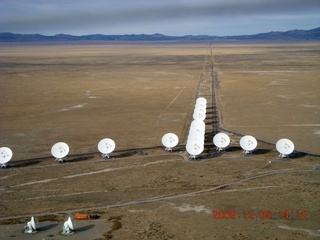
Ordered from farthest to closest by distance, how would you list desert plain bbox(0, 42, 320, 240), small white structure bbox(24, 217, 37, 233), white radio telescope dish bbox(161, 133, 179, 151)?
1. white radio telescope dish bbox(161, 133, 179, 151)
2. desert plain bbox(0, 42, 320, 240)
3. small white structure bbox(24, 217, 37, 233)

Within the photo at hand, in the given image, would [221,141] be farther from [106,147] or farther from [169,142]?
[106,147]

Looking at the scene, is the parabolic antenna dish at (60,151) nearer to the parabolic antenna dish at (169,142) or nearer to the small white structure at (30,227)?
the parabolic antenna dish at (169,142)

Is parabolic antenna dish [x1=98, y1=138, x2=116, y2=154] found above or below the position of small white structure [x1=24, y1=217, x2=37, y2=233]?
above

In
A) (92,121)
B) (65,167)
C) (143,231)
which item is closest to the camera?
(143,231)

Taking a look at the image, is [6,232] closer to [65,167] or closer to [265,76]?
[65,167]

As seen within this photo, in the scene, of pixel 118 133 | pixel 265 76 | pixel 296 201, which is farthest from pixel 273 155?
pixel 265 76

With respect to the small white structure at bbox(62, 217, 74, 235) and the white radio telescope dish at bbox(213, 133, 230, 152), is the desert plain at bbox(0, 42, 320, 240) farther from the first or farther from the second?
the white radio telescope dish at bbox(213, 133, 230, 152)

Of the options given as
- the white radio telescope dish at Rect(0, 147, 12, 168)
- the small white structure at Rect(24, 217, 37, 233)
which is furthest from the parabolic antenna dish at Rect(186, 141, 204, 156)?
the small white structure at Rect(24, 217, 37, 233)

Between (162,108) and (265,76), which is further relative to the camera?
(265,76)

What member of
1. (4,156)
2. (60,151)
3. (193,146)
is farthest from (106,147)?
(4,156)

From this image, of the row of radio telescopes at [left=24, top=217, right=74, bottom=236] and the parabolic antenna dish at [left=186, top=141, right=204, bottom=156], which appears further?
the parabolic antenna dish at [left=186, top=141, right=204, bottom=156]

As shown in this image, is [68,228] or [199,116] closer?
[68,228]
